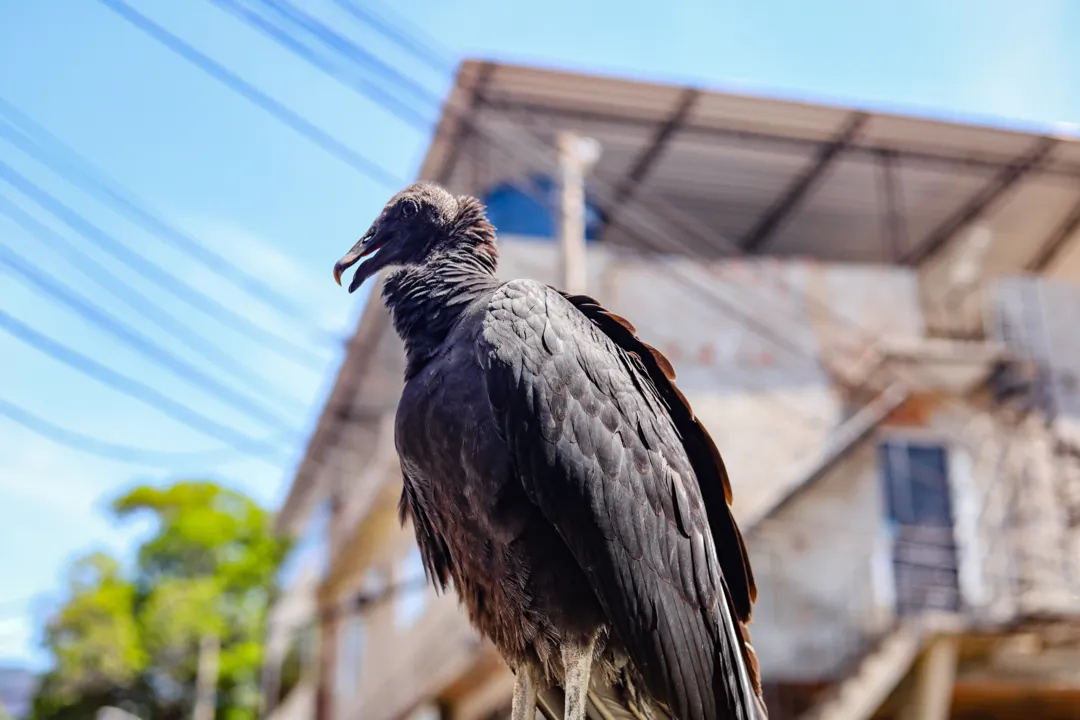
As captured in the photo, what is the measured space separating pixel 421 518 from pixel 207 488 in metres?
29.8

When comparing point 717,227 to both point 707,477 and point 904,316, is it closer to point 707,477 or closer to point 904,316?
point 904,316

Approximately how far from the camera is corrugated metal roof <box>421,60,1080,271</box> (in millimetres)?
11891

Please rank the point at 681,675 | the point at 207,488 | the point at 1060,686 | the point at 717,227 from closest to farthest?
the point at 681,675 < the point at 1060,686 < the point at 717,227 < the point at 207,488

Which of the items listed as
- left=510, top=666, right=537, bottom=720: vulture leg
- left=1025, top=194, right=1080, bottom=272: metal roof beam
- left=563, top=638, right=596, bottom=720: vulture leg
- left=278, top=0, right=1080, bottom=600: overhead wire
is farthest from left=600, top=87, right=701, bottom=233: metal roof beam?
left=563, top=638, right=596, bottom=720: vulture leg

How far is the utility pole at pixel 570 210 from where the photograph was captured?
805 cm

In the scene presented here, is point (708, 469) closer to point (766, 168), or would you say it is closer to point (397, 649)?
point (766, 168)

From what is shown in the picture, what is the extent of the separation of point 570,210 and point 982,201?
802 centimetres

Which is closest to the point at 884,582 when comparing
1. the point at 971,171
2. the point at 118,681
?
the point at 971,171

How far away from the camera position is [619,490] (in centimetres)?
293

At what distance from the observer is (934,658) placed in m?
10.7

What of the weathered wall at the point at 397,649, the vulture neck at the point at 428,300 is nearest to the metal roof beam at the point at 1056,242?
the weathered wall at the point at 397,649

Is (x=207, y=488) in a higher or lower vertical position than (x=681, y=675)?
higher

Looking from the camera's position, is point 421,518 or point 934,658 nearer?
point 421,518

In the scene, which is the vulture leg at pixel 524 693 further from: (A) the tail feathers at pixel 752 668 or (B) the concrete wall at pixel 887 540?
(B) the concrete wall at pixel 887 540
